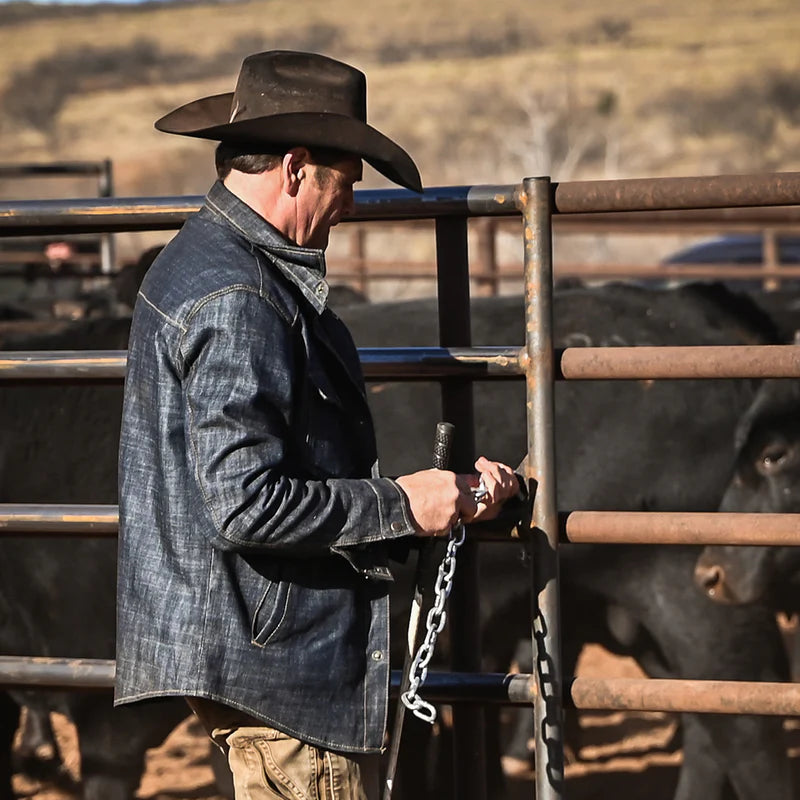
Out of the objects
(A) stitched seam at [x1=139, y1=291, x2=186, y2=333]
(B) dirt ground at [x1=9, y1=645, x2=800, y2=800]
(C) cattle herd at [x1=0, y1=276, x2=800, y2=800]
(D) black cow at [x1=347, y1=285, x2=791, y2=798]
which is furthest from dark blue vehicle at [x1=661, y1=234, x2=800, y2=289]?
(A) stitched seam at [x1=139, y1=291, x2=186, y2=333]

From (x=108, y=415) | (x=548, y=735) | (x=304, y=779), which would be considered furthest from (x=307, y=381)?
(x=108, y=415)

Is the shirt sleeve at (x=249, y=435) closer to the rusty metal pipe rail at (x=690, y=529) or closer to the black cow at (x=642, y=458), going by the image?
the rusty metal pipe rail at (x=690, y=529)

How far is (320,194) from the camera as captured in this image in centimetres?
204

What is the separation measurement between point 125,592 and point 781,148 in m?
44.2

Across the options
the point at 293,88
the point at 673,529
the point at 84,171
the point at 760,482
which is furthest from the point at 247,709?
the point at 84,171

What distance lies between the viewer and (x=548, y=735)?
229 cm

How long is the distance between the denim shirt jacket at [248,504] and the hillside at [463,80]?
117 feet

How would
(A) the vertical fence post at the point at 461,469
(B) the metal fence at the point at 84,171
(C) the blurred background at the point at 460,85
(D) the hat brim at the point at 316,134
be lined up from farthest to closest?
(C) the blurred background at the point at 460,85
(B) the metal fence at the point at 84,171
(A) the vertical fence post at the point at 461,469
(D) the hat brim at the point at 316,134

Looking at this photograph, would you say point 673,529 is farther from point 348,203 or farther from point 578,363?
point 348,203

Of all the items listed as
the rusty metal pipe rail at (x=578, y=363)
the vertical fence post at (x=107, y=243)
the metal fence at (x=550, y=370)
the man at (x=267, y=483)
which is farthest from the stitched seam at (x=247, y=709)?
the vertical fence post at (x=107, y=243)

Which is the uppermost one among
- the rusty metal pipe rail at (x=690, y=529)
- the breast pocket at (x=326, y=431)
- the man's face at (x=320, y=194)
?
the man's face at (x=320, y=194)

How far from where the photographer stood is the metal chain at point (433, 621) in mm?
2041

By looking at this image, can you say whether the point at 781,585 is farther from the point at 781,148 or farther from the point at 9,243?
the point at 781,148

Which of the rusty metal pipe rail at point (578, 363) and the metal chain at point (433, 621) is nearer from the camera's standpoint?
the metal chain at point (433, 621)
